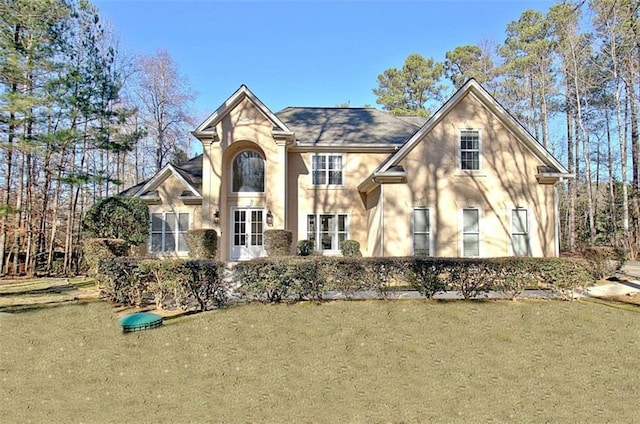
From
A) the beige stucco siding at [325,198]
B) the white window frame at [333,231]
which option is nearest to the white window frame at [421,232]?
the beige stucco siding at [325,198]

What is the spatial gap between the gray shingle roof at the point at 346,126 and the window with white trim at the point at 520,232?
6.49 meters

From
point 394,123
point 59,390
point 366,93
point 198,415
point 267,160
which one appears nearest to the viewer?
point 198,415

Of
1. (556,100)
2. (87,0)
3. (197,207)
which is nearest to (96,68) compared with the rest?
(87,0)

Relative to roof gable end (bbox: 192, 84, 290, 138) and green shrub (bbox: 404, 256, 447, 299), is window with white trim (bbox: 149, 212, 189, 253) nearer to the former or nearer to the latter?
roof gable end (bbox: 192, 84, 290, 138)

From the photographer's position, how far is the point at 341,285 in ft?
31.0

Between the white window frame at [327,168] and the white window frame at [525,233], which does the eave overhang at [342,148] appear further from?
the white window frame at [525,233]

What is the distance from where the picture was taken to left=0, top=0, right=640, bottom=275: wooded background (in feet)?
50.7

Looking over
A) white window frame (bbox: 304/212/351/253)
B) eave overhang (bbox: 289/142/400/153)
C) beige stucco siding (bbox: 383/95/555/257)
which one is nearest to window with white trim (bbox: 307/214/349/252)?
white window frame (bbox: 304/212/351/253)

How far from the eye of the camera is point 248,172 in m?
18.8

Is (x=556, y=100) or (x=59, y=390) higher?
(x=556, y=100)

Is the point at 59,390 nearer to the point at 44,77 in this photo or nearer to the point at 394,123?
the point at 44,77

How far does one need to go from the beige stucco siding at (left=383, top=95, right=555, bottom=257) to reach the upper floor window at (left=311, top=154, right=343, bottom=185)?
4.49m

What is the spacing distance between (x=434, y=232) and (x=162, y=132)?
27898 millimetres

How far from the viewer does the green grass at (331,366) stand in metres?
4.65
